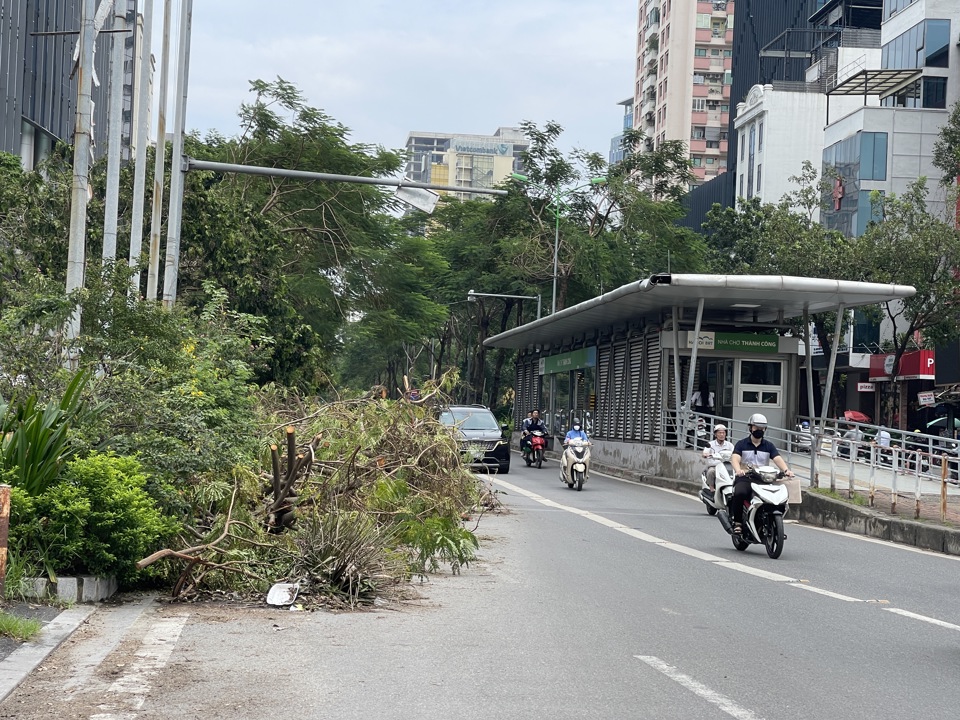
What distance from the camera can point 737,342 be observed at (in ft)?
98.8

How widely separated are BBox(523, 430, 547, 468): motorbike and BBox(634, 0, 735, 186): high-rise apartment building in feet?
249

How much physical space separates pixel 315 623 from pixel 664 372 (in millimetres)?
23135

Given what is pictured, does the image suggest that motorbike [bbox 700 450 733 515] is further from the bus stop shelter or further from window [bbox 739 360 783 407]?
window [bbox 739 360 783 407]

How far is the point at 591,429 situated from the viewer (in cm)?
4047

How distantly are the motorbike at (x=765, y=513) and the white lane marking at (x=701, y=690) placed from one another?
665cm

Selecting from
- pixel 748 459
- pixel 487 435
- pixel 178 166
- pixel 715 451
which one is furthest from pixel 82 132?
pixel 487 435

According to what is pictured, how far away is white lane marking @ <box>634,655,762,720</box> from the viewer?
607 cm

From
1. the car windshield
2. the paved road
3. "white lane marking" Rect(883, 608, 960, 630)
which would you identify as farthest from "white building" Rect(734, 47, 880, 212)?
"white lane marking" Rect(883, 608, 960, 630)

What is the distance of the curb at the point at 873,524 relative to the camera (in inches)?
642

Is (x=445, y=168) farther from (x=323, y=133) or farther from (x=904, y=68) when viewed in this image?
(x=323, y=133)

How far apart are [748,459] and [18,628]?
365 inches

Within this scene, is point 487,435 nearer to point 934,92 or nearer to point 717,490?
point 717,490

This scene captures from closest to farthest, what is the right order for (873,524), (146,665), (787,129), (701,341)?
(146,665), (873,524), (701,341), (787,129)

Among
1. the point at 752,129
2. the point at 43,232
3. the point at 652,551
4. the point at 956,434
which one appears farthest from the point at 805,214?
the point at 752,129
